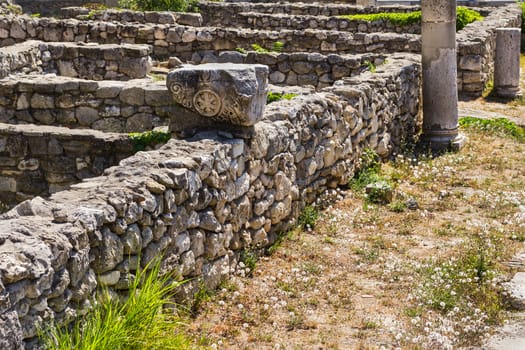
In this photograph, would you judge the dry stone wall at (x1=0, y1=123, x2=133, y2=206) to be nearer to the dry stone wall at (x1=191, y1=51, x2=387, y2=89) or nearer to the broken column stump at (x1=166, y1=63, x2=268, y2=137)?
the broken column stump at (x1=166, y1=63, x2=268, y2=137)

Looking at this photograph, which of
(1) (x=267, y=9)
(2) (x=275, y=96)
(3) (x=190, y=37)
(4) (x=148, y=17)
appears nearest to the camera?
(2) (x=275, y=96)

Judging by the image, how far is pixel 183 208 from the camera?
21.3 ft

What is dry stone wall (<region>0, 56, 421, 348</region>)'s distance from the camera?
466 cm

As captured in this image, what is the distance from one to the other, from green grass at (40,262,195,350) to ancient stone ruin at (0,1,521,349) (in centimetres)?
10

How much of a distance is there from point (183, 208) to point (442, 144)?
7.00 meters

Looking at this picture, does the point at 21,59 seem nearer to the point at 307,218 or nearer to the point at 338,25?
the point at 307,218

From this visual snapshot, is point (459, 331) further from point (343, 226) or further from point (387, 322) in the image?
point (343, 226)

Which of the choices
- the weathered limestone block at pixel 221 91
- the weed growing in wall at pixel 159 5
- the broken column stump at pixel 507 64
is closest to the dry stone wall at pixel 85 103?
the weathered limestone block at pixel 221 91

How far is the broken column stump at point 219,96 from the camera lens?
7.31 meters

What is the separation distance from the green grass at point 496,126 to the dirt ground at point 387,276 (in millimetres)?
2870

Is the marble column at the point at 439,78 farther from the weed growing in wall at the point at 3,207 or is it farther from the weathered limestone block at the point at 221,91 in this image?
the weed growing in wall at the point at 3,207

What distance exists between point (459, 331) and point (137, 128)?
19.0 feet

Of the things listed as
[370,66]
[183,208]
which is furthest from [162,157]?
[370,66]

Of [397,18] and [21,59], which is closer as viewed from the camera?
[21,59]
